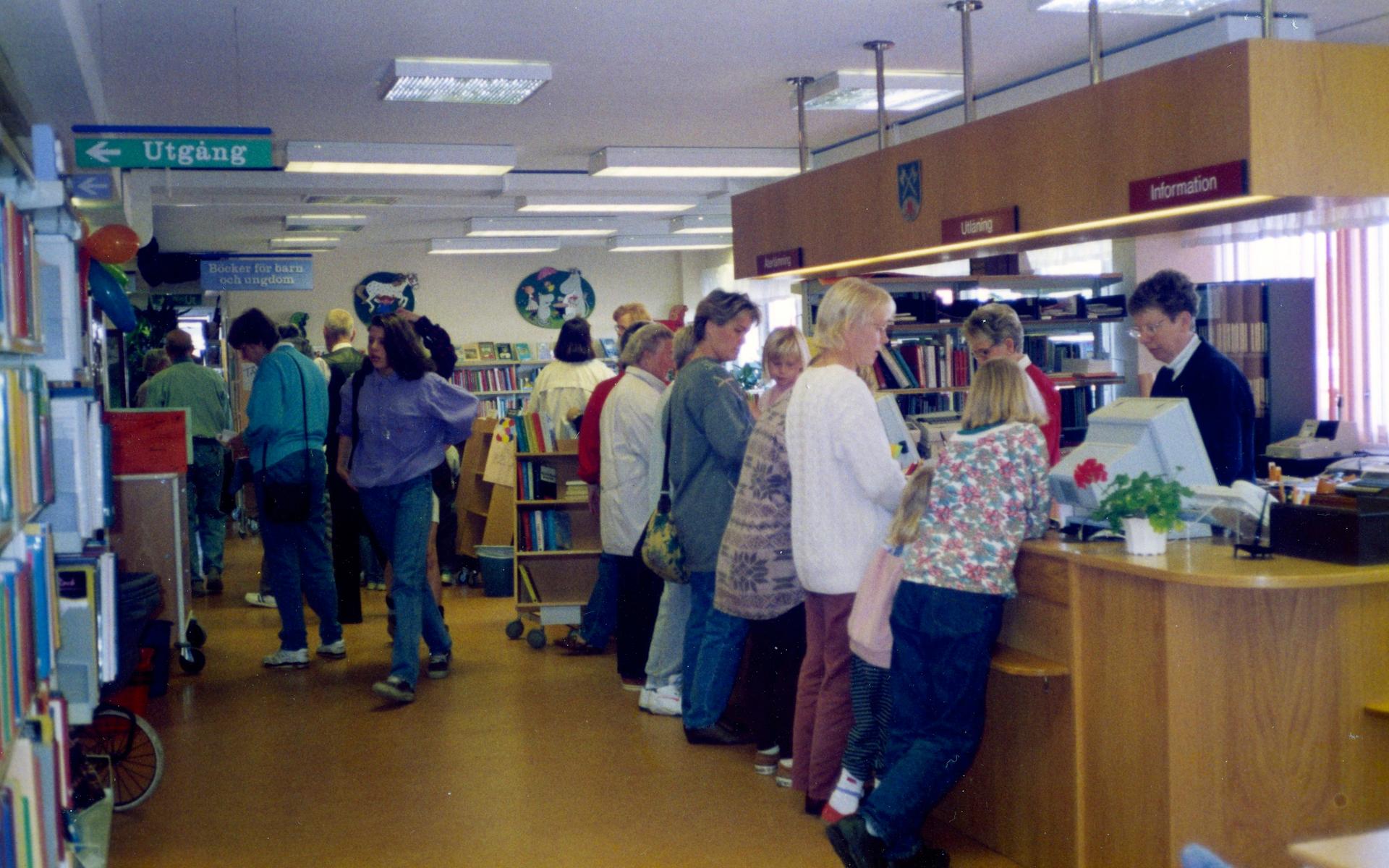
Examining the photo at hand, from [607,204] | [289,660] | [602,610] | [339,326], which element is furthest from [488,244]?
[602,610]

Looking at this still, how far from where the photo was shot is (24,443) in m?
2.58

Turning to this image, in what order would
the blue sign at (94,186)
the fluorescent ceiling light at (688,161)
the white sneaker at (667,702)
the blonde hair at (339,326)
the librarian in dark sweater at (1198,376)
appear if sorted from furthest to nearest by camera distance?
the fluorescent ceiling light at (688,161), the blonde hair at (339,326), the white sneaker at (667,702), the blue sign at (94,186), the librarian in dark sweater at (1198,376)

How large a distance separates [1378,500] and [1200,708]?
2.20ft

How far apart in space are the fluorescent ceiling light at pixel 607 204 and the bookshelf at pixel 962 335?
9.95 feet

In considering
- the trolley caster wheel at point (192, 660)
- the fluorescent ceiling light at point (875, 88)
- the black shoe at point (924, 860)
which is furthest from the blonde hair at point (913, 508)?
the trolley caster wheel at point (192, 660)

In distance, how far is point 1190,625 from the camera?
3100 mm

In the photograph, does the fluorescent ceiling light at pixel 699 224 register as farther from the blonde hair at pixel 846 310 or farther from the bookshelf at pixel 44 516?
the bookshelf at pixel 44 516

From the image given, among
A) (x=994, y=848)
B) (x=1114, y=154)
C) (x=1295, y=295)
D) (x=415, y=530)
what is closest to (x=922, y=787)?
(x=994, y=848)

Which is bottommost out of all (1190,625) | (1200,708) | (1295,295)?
(1200,708)

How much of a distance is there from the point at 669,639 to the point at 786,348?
1.38m

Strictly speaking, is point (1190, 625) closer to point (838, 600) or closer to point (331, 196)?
point (838, 600)

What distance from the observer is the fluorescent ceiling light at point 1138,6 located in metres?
5.18

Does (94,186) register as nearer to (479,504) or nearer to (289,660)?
(289,660)

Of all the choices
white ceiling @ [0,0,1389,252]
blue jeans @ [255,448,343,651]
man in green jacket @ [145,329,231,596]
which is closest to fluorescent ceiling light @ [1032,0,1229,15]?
white ceiling @ [0,0,1389,252]
